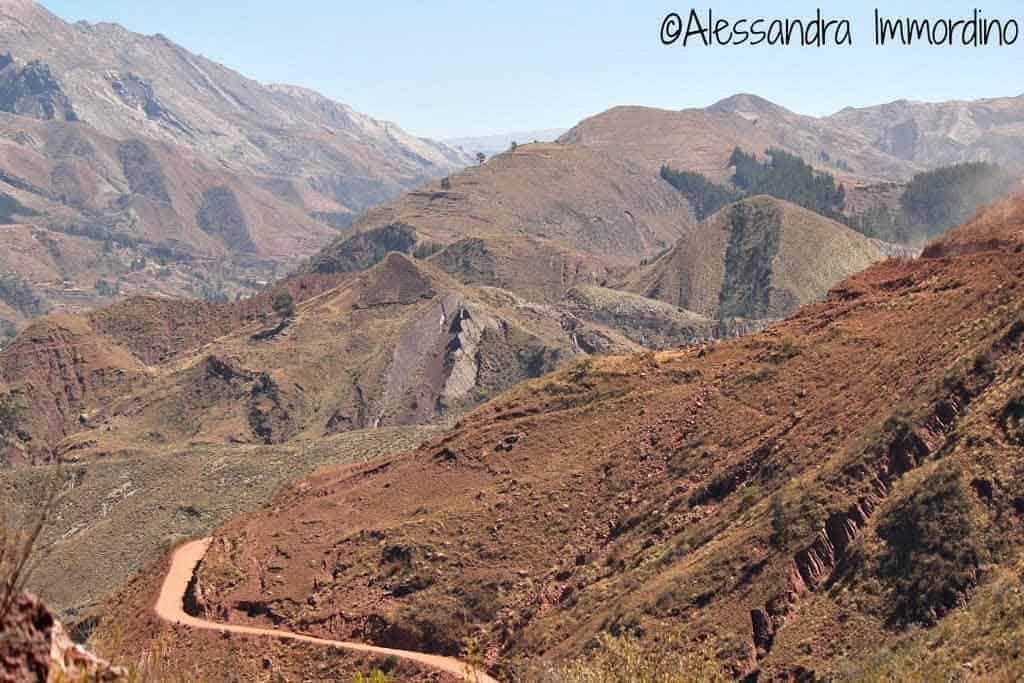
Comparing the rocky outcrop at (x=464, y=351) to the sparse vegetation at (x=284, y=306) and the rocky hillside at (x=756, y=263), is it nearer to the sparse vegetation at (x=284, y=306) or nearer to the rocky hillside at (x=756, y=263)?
the sparse vegetation at (x=284, y=306)

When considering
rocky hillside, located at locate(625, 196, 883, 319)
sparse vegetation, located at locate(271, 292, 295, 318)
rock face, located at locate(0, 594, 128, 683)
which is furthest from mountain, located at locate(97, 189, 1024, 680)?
rocky hillside, located at locate(625, 196, 883, 319)

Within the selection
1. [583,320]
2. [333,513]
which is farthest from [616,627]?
[583,320]

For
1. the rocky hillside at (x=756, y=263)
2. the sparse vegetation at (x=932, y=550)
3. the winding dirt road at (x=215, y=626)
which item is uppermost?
the rocky hillside at (x=756, y=263)

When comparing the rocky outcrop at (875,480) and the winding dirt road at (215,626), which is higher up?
the rocky outcrop at (875,480)

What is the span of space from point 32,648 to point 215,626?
3036 centimetres

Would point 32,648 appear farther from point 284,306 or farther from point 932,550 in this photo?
point 284,306

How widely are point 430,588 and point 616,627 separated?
9.58 metres

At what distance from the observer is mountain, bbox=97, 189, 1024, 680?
27094 mm

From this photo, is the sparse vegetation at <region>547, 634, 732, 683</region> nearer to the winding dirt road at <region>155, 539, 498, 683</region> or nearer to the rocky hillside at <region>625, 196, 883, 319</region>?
the winding dirt road at <region>155, 539, 498, 683</region>

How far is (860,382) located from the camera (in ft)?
126

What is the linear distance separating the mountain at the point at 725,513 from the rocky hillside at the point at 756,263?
109 metres

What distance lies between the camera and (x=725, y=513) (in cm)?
3581

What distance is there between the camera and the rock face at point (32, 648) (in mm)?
9000

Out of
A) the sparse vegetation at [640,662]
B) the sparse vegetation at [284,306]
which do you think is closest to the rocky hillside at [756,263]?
the sparse vegetation at [284,306]
